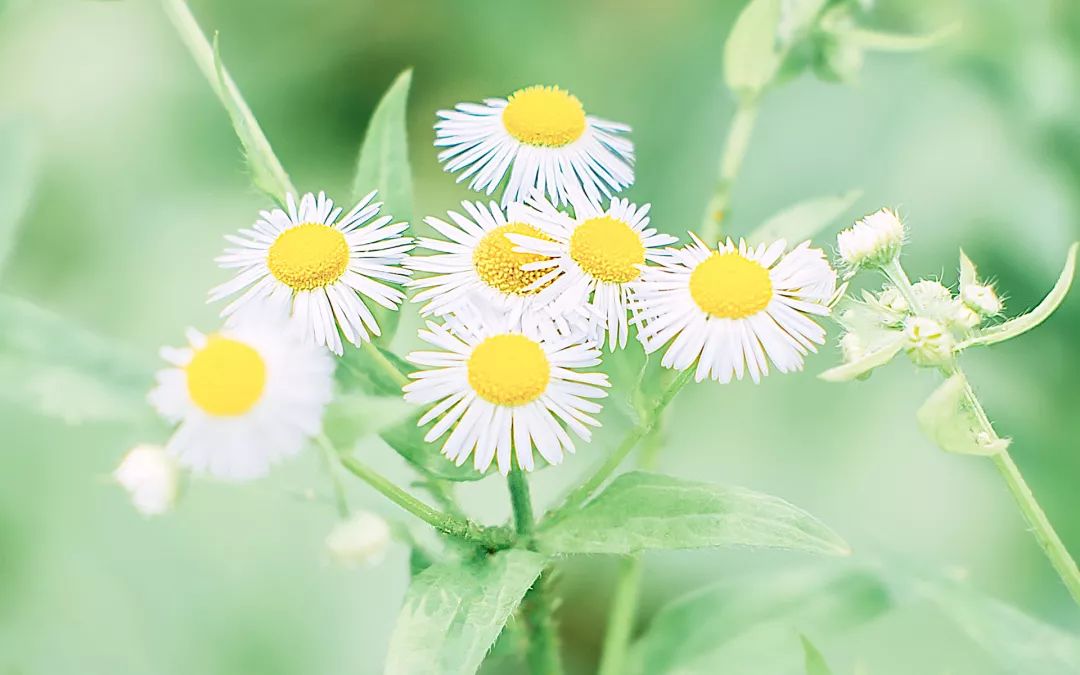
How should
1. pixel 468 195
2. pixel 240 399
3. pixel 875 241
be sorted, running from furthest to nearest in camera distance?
pixel 468 195 < pixel 875 241 < pixel 240 399

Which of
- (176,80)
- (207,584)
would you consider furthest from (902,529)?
(176,80)

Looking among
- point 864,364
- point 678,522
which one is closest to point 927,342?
point 864,364

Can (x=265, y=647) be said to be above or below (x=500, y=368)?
below

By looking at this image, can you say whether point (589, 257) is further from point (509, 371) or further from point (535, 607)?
point (535, 607)

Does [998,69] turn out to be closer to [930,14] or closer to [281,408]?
[930,14]

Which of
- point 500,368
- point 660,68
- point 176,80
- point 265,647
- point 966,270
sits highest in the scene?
point 660,68

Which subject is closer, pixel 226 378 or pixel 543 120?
pixel 226 378

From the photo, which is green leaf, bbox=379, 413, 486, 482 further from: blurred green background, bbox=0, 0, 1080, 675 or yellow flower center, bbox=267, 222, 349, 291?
blurred green background, bbox=0, 0, 1080, 675
